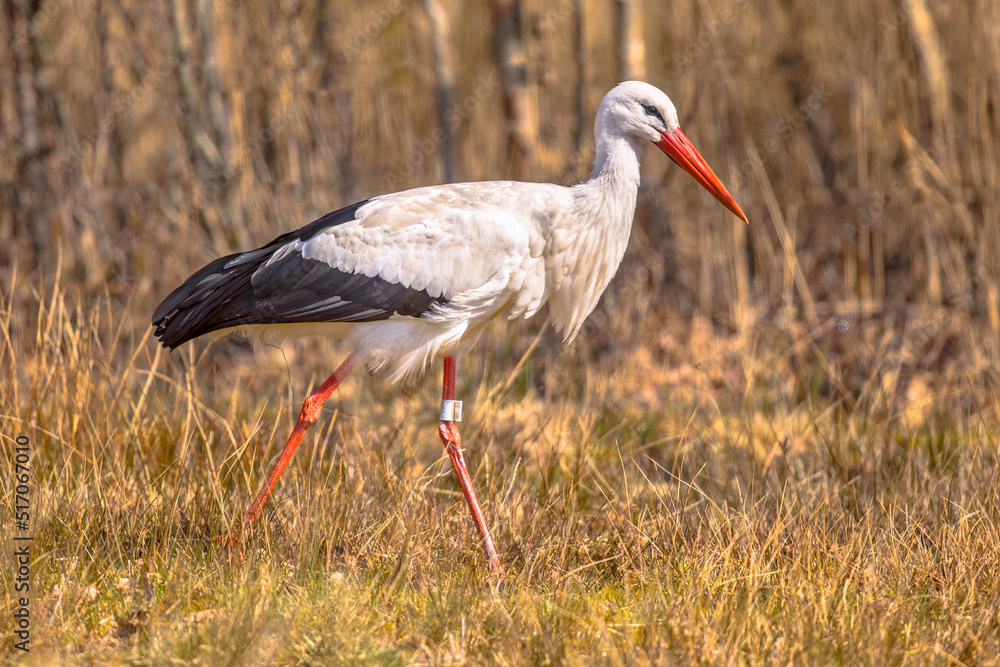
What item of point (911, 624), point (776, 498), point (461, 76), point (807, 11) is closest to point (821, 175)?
point (807, 11)

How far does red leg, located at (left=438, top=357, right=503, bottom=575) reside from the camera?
338 cm

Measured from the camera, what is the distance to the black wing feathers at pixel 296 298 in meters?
3.78

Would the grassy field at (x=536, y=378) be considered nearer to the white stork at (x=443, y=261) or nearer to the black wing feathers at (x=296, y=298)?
the black wing feathers at (x=296, y=298)

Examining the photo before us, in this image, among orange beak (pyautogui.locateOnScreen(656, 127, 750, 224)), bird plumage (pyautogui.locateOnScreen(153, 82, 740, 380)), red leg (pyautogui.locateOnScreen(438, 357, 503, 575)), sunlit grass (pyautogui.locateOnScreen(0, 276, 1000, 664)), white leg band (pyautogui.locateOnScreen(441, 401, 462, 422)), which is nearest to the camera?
sunlit grass (pyautogui.locateOnScreen(0, 276, 1000, 664))

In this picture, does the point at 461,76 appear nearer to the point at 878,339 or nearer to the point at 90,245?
the point at 90,245

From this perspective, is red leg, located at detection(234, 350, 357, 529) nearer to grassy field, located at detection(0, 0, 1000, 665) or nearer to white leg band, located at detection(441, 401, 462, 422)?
grassy field, located at detection(0, 0, 1000, 665)

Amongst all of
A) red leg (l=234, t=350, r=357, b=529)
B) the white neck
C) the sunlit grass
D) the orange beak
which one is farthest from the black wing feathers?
the orange beak

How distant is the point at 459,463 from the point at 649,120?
4.78 feet

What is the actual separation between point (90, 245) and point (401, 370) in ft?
12.9

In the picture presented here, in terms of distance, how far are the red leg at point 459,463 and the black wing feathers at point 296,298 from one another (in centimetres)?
51

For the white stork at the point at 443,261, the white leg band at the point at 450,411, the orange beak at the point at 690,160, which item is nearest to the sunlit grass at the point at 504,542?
the white leg band at the point at 450,411

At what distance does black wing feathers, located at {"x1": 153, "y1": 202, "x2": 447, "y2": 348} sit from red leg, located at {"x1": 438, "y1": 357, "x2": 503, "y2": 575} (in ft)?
1.68

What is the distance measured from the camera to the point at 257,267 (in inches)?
155

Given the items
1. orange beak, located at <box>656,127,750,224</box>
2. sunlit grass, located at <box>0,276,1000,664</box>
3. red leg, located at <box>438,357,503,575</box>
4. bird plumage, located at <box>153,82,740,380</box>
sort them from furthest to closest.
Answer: orange beak, located at <box>656,127,750,224</box> < bird plumage, located at <box>153,82,740,380</box> < red leg, located at <box>438,357,503,575</box> < sunlit grass, located at <box>0,276,1000,664</box>
